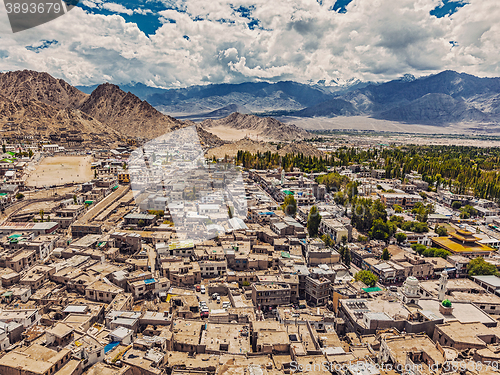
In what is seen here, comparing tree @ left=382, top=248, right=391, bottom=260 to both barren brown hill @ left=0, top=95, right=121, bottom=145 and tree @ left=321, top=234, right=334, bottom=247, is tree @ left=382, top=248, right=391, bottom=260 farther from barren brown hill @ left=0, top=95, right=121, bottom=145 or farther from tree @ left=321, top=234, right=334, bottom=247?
barren brown hill @ left=0, top=95, right=121, bottom=145

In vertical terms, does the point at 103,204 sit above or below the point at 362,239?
above

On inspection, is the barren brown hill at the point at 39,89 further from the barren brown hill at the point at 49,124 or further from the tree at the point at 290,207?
→ the tree at the point at 290,207

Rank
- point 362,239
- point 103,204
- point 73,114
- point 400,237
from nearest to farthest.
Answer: point 400,237, point 362,239, point 103,204, point 73,114

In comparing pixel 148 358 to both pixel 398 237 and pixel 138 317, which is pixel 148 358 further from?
pixel 398 237

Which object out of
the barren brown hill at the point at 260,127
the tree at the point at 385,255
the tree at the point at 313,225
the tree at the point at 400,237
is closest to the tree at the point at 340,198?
the tree at the point at 313,225

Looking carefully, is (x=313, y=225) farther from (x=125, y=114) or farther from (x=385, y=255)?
(x=125, y=114)

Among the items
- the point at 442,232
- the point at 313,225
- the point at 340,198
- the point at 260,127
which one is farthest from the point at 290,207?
the point at 260,127

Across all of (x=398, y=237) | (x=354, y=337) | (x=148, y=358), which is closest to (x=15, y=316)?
(x=148, y=358)

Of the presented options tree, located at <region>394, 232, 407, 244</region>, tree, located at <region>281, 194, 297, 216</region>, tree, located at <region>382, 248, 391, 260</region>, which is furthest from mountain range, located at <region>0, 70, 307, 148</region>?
tree, located at <region>382, 248, 391, 260</region>
